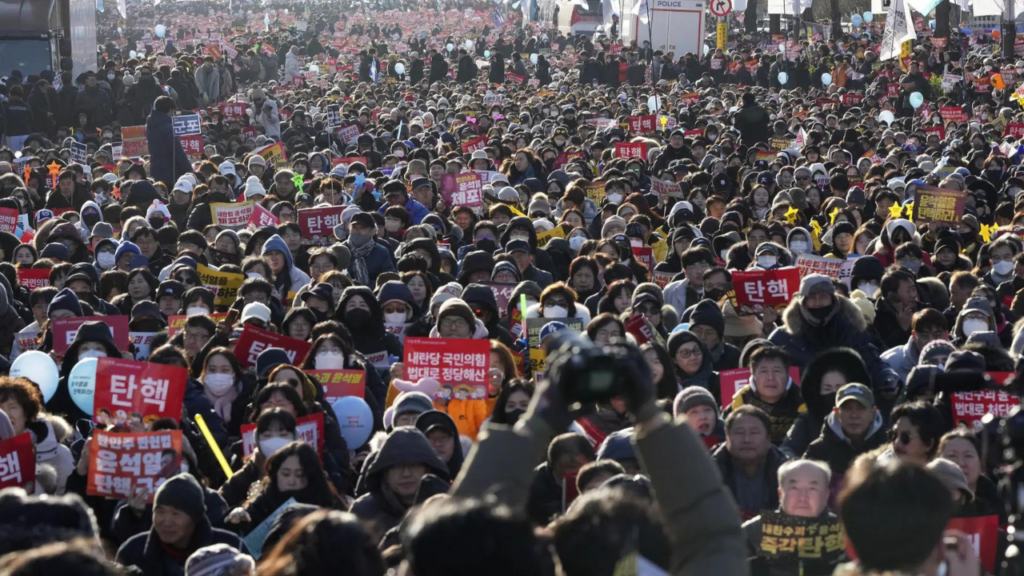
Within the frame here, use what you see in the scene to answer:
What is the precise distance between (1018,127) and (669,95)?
9.83 metres

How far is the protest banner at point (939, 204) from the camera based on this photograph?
1366 centimetres

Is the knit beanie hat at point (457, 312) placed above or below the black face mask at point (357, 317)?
above

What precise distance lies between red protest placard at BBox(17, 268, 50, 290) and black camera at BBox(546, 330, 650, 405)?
30.9ft

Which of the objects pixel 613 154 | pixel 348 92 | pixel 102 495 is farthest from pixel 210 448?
pixel 348 92

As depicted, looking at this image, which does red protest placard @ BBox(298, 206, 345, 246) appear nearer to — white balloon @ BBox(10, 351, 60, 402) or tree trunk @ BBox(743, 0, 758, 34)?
white balloon @ BBox(10, 351, 60, 402)

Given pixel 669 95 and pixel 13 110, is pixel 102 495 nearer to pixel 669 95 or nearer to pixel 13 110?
pixel 13 110

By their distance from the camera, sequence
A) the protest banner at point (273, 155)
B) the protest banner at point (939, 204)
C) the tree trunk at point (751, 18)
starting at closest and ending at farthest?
the protest banner at point (939, 204) < the protest banner at point (273, 155) < the tree trunk at point (751, 18)

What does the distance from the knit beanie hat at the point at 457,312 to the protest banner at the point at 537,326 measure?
43cm

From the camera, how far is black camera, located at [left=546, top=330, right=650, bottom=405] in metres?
2.59

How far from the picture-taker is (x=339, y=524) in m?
3.01

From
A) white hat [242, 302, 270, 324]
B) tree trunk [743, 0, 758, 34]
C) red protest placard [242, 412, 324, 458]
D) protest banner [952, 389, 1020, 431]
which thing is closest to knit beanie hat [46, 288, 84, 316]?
white hat [242, 302, 270, 324]

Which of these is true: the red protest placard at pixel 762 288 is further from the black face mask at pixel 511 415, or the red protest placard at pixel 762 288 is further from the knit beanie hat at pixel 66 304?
the knit beanie hat at pixel 66 304

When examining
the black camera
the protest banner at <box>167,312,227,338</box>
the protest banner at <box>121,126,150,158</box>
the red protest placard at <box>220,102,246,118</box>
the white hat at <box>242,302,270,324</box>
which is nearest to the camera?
the black camera

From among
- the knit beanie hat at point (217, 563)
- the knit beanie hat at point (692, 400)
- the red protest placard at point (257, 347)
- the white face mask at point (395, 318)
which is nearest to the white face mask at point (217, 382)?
the red protest placard at point (257, 347)
